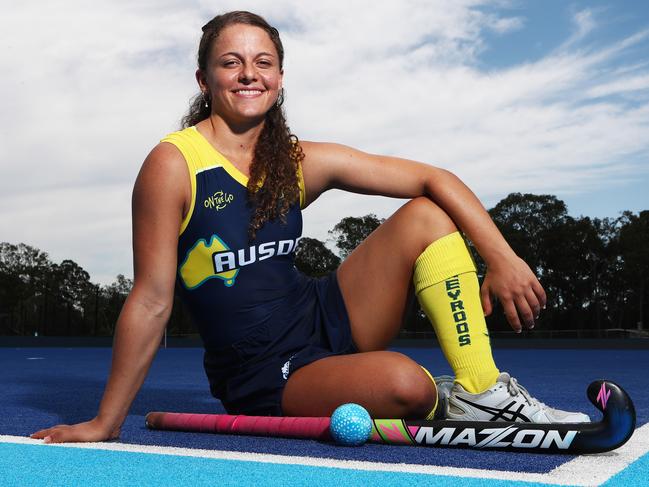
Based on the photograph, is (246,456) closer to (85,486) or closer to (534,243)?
(85,486)

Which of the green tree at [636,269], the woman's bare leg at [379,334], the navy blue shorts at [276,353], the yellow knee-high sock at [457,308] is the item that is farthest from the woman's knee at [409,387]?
the green tree at [636,269]

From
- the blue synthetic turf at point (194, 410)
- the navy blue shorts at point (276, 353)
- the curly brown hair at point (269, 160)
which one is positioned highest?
the curly brown hair at point (269, 160)

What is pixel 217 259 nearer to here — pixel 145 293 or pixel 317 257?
pixel 145 293

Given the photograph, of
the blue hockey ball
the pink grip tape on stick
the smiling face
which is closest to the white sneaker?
the blue hockey ball

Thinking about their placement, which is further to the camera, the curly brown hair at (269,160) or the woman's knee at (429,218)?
the curly brown hair at (269,160)

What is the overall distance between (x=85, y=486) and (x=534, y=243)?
5301cm

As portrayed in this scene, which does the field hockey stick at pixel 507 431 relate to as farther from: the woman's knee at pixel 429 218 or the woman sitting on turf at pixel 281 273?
the woman's knee at pixel 429 218

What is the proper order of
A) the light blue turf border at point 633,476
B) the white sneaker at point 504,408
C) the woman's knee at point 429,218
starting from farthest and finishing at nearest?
1. the woman's knee at point 429,218
2. the white sneaker at point 504,408
3. the light blue turf border at point 633,476

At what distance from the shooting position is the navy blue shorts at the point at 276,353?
A: 2822 mm

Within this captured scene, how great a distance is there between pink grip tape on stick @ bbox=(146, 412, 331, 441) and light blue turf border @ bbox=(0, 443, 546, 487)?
46 centimetres

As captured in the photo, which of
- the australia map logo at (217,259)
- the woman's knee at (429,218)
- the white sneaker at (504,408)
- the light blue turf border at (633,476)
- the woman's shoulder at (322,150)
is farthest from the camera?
the woman's shoulder at (322,150)

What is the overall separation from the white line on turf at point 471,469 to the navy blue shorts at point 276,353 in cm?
47

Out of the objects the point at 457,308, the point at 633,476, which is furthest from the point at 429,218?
the point at 633,476

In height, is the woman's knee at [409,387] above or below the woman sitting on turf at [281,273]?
below
